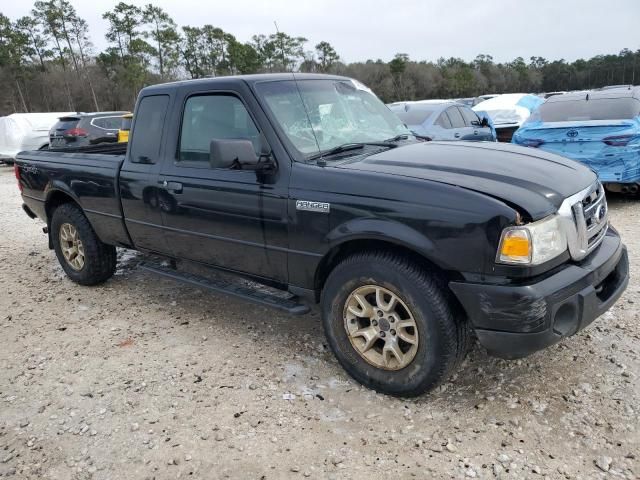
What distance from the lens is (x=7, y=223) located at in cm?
884

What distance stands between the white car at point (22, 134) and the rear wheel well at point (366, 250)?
16.5 meters

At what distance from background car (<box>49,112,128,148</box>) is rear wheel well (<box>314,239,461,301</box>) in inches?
487

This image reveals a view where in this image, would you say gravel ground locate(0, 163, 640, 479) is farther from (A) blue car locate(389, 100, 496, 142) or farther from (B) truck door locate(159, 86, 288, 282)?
(A) blue car locate(389, 100, 496, 142)

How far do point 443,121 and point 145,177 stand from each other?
7061 mm

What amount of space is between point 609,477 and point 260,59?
160ft

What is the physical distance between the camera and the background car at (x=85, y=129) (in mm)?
14039

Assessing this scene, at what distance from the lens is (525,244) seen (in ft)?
8.12

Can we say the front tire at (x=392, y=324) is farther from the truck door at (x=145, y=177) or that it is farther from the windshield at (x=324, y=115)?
the truck door at (x=145, y=177)

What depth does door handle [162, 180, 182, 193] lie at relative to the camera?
3.86m

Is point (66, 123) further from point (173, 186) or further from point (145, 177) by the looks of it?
point (173, 186)

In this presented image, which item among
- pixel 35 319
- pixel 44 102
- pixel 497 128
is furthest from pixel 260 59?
pixel 35 319

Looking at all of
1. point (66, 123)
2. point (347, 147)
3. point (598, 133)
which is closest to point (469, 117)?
point (598, 133)

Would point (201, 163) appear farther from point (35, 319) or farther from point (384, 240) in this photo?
point (35, 319)

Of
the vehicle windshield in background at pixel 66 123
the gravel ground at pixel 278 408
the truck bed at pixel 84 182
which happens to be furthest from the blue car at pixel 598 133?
the vehicle windshield in background at pixel 66 123
